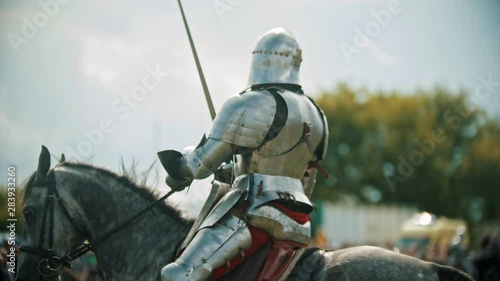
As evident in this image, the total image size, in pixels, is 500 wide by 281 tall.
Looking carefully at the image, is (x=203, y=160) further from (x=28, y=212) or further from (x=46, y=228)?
(x=28, y=212)

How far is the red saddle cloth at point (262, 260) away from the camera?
6.84m

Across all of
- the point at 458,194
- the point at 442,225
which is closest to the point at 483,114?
the point at 458,194

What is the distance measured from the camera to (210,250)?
6.66 m

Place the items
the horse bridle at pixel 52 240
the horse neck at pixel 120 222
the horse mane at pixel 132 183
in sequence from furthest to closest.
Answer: the horse mane at pixel 132 183
the horse neck at pixel 120 222
the horse bridle at pixel 52 240

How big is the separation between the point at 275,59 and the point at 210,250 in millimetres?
1690

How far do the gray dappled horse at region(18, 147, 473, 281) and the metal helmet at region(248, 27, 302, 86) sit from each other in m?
1.37

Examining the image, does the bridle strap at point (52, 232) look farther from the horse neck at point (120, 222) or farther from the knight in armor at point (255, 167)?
the knight in armor at point (255, 167)

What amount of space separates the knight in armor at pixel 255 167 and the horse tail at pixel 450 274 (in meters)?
1.09

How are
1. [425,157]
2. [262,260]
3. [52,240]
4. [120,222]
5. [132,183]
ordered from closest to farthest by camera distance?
[262,260], [52,240], [120,222], [132,183], [425,157]

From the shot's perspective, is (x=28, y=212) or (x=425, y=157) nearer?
(x=28, y=212)

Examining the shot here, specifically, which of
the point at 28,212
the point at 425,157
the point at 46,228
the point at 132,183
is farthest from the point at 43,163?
the point at 425,157

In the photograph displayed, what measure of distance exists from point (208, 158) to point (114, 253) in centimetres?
119

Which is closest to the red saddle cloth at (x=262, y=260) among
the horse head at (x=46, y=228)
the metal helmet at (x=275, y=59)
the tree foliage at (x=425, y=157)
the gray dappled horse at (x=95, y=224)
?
the gray dappled horse at (x=95, y=224)

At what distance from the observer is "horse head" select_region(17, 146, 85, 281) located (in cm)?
716
